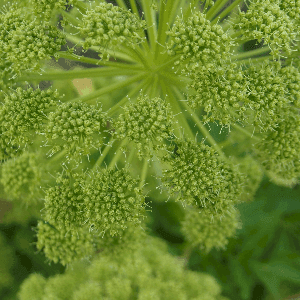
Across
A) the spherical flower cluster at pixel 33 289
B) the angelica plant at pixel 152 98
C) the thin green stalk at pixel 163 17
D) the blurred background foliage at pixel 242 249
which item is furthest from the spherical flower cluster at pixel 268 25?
the spherical flower cluster at pixel 33 289

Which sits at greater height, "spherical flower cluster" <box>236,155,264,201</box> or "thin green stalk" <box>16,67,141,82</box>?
"thin green stalk" <box>16,67,141,82</box>

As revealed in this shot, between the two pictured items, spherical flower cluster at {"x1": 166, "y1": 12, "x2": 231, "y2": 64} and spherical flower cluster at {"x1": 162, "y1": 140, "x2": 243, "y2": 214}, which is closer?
spherical flower cluster at {"x1": 166, "y1": 12, "x2": 231, "y2": 64}

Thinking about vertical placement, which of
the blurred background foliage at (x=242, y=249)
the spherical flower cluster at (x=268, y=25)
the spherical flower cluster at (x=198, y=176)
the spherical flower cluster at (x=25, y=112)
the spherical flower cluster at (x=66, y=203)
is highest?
the spherical flower cluster at (x=25, y=112)

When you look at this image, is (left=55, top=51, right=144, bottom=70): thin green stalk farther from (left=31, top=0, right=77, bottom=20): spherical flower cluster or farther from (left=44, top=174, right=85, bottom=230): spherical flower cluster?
(left=44, top=174, right=85, bottom=230): spherical flower cluster

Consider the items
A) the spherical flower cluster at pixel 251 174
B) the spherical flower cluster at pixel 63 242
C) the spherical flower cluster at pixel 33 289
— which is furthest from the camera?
the spherical flower cluster at pixel 33 289

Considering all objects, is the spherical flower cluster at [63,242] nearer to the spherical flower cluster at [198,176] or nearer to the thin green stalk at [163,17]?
the spherical flower cluster at [198,176]

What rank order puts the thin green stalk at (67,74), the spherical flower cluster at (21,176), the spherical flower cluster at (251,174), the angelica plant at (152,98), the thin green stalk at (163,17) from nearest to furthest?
1. the angelica plant at (152,98)
2. the thin green stalk at (163,17)
3. the thin green stalk at (67,74)
4. the spherical flower cluster at (21,176)
5. the spherical flower cluster at (251,174)

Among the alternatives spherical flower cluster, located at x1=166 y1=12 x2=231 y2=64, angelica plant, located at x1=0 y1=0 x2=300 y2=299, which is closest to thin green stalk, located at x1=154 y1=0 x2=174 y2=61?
angelica plant, located at x1=0 y1=0 x2=300 y2=299
